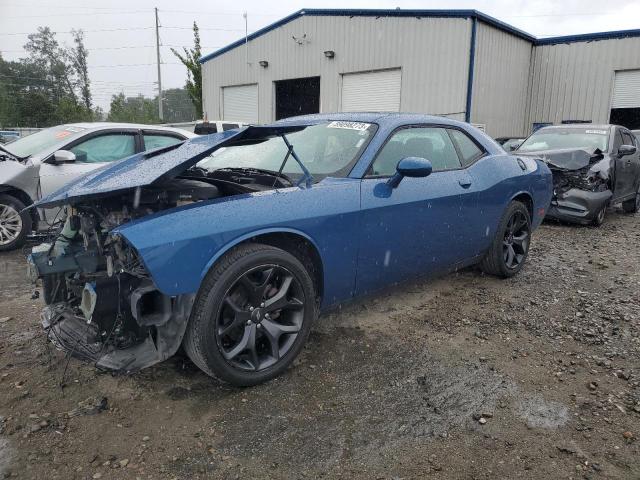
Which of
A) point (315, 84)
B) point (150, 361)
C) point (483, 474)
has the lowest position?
point (483, 474)

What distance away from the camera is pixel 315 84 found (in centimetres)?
2050

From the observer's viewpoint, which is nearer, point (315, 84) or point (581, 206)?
point (581, 206)

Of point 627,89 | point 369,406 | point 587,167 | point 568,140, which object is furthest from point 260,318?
point 627,89

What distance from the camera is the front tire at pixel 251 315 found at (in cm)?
253

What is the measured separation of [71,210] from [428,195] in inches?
94.6

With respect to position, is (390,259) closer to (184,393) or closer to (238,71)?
(184,393)

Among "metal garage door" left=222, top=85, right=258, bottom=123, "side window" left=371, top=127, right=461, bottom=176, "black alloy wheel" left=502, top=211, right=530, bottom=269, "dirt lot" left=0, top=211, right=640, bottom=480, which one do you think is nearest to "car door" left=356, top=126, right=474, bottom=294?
"side window" left=371, top=127, right=461, bottom=176

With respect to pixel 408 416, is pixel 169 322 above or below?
above

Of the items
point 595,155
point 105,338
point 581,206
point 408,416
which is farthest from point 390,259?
point 595,155

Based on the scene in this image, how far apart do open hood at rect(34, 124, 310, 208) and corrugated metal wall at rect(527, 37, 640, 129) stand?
57.2ft

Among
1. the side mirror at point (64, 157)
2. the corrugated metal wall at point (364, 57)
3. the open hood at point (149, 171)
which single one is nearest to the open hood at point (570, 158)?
the open hood at point (149, 171)

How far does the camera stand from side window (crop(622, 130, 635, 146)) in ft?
28.9

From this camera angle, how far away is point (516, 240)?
4.89 metres

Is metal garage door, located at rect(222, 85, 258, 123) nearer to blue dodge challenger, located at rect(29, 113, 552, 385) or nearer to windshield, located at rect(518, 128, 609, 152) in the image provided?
windshield, located at rect(518, 128, 609, 152)
